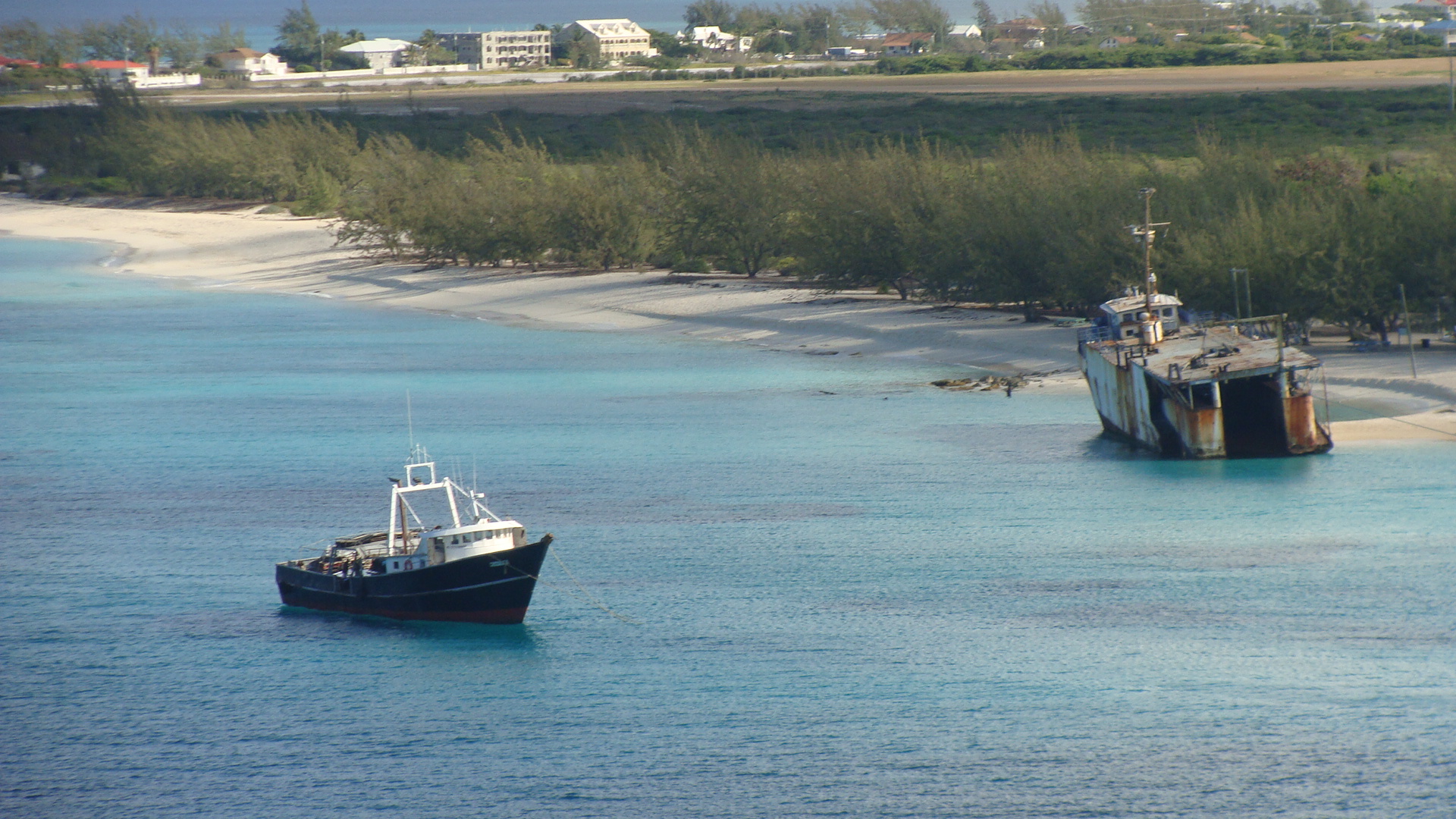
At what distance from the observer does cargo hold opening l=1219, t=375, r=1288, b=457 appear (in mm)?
39062

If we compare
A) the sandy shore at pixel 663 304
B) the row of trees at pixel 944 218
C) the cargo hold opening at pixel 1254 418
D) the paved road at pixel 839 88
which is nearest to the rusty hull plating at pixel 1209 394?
the cargo hold opening at pixel 1254 418

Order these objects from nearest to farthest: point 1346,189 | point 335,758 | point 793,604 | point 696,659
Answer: point 335,758 → point 696,659 → point 793,604 → point 1346,189

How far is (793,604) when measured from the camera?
28906 mm

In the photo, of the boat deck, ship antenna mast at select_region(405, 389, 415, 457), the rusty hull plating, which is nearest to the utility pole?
the boat deck

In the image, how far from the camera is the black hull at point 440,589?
28062 millimetres

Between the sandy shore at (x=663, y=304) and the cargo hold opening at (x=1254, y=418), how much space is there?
2.29 metres

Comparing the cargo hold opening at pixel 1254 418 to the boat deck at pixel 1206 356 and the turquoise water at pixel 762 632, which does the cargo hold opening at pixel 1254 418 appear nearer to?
the boat deck at pixel 1206 356

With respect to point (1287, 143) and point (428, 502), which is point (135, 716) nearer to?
point (428, 502)

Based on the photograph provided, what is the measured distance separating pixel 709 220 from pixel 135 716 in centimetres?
5478

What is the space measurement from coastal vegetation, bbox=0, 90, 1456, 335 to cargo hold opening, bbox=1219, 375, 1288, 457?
29.8 ft

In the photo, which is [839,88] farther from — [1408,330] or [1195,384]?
[1195,384]

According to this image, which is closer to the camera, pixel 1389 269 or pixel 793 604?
pixel 793 604

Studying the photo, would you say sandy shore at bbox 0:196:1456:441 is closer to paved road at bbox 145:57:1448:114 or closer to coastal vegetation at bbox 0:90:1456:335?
coastal vegetation at bbox 0:90:1456:335

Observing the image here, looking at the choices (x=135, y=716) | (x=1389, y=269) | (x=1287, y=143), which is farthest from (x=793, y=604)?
(x=1287, y=143)
